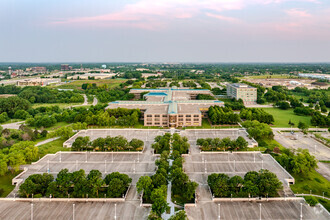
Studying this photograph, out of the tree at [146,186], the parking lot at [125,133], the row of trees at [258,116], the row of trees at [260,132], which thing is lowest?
the tree at [146,186]

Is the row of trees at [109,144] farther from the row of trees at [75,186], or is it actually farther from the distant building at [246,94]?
the distant building at [246,94]

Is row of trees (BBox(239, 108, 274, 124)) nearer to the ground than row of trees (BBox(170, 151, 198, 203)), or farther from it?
farther from it

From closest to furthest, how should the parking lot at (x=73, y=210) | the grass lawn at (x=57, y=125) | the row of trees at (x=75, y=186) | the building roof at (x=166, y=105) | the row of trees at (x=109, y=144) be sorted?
the parking lot at (x=73, y=210) < the row of trees at (x=75, y=186) < the row of trees at (x=109, y=144) < the grass lawn at (x=57, y=125) < the building roof at (x=166, y=105)

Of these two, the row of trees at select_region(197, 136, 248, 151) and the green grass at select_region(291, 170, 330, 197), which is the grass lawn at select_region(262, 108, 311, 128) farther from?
the green grass at select_region(291, 170, 330, 197)

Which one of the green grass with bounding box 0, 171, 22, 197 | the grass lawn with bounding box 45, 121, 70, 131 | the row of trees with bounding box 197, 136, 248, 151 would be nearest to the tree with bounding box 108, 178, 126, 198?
the green grass with bounding box 0, 171, 22, 197

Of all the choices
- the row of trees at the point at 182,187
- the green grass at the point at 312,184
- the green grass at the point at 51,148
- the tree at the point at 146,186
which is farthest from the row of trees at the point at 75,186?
the green grass at the point at 312,184

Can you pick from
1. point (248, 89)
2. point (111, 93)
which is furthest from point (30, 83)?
point (248, 89)

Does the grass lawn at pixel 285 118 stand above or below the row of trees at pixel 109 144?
above
